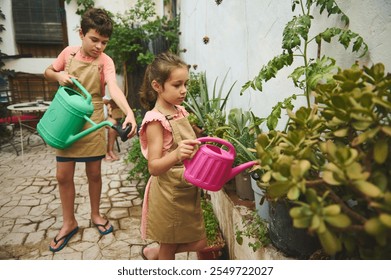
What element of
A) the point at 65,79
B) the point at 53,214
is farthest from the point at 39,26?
the point at 65,79

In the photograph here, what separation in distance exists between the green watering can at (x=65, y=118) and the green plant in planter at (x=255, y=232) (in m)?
1.16

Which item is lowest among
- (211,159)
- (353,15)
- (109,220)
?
(109,220)

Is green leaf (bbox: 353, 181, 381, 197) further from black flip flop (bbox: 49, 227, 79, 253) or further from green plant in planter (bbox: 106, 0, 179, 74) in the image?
green plant in planter (bbox: 106, 0, 179, 74)

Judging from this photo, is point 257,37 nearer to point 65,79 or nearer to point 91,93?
point 91,93

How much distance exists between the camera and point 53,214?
10.2 ft

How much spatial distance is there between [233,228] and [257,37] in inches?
58.7

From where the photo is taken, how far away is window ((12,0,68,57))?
22.8ft

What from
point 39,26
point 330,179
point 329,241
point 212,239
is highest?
point 39,26

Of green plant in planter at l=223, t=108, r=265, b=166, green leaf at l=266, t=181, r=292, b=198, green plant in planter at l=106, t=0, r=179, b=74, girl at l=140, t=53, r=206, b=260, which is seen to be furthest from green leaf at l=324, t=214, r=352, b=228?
green plant in planter at l=106, t=0, r=179, b=74

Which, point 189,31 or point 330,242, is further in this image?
point 189,31

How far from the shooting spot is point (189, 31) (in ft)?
16.9
